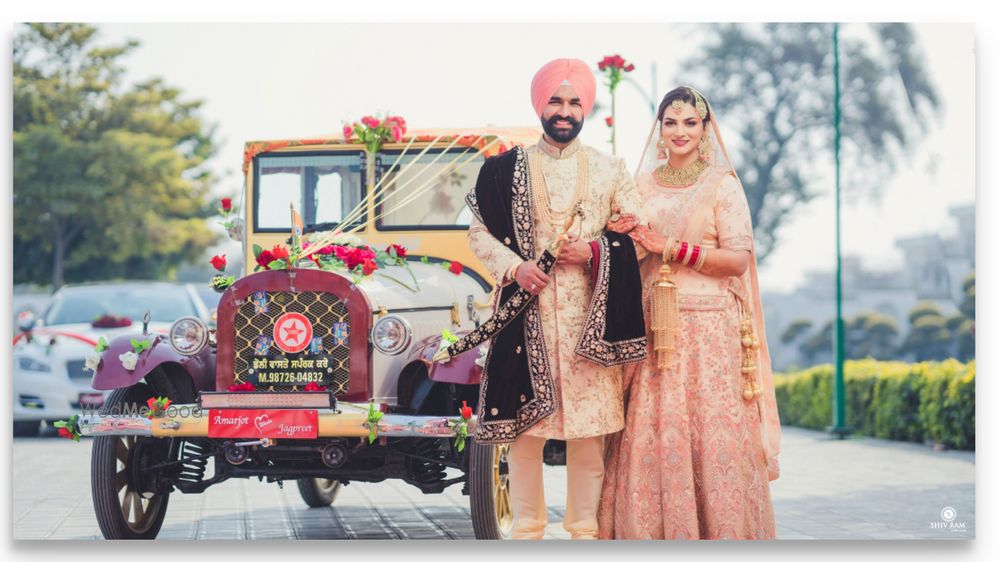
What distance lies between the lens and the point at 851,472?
461 inches

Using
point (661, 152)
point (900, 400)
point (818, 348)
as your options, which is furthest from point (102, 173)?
point (818, 348)

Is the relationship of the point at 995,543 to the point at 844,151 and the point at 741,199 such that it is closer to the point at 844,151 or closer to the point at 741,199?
the point at 741,199

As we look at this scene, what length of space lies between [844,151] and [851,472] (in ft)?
55.5

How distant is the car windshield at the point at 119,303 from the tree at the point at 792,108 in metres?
9.65

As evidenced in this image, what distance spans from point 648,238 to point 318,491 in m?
3.92

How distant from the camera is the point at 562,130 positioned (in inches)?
230

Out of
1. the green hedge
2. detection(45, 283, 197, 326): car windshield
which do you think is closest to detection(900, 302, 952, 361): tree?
the green hedge

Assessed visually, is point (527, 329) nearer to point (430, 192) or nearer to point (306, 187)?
point (430, 192)

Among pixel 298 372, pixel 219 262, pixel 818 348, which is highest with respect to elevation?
pixel 219 262

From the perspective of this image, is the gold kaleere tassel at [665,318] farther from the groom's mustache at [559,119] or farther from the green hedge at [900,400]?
the green hedge at [900,400]

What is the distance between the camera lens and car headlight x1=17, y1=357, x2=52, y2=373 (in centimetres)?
1388

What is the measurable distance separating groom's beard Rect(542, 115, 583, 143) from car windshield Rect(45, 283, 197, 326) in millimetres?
9457

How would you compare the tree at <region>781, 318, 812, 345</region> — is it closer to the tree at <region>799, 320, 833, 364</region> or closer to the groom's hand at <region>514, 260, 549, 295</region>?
the tree at <region>799, 320, 833, 364</region>

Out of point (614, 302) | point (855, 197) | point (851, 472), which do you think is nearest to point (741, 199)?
point (614, 302)
